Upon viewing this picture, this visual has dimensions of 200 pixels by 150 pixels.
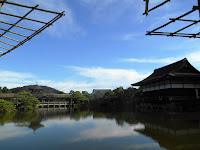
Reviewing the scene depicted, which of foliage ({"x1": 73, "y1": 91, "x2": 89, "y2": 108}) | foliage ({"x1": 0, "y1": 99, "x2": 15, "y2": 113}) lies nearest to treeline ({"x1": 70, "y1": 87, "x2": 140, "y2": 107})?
foliage ({"x1": 73, "y1": 91, "x2": 89, "y2": 108})

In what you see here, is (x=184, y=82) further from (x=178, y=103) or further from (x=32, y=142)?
(x=32, y=142)

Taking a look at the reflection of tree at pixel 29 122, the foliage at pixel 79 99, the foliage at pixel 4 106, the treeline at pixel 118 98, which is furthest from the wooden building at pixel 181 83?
the foliage at pixel 79 99

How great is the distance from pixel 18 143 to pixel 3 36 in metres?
5.97

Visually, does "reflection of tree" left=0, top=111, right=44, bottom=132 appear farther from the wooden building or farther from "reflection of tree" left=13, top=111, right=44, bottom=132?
the wooden building

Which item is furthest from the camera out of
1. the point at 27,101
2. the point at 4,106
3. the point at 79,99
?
the point at 79,99

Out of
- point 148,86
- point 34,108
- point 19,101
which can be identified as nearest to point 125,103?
point 148,86

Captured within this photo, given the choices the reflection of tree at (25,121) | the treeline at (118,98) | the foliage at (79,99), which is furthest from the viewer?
the foliage at (79,99)

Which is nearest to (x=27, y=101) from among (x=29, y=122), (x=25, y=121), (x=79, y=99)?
(x=79, y=99)

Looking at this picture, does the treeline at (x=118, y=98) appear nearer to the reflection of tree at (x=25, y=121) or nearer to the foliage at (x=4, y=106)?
the foliage at (x=4, y=106)

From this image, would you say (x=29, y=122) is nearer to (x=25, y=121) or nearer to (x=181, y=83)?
(x=25, y=121)

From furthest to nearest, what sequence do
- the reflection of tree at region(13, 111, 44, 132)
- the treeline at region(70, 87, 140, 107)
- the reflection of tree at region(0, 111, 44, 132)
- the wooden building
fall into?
the treeline at region(70, 87, 140, 107)
the wooden building
the reflection of tree at region(0, 111, 44, 132)
the reflection of tree at region(13, 111, 44, 132)

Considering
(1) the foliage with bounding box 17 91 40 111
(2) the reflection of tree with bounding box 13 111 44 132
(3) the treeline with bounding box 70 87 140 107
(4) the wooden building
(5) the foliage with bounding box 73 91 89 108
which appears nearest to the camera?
(2) the reflection of tree with bounding box 13 111 44 132

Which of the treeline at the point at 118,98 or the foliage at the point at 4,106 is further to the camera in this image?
the treeline at the point at 118,98

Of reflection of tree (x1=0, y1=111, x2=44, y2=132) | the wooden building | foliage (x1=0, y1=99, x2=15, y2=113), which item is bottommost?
reflection of tree (x1=0, y1=111, x2=44, y2=132)
